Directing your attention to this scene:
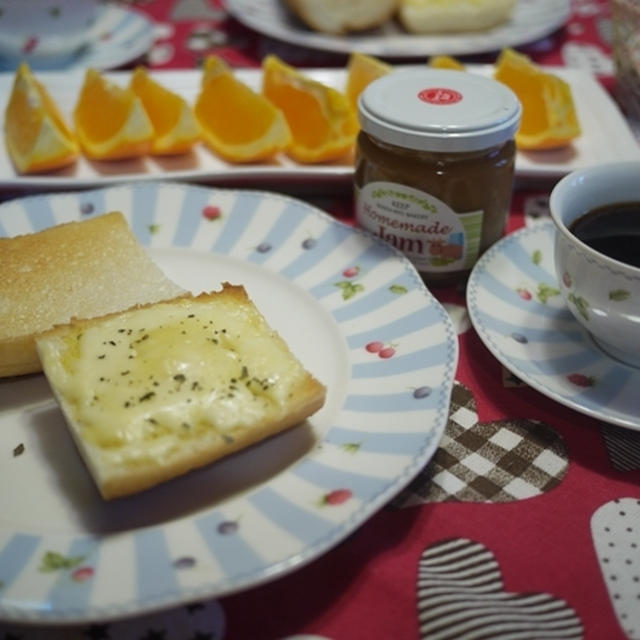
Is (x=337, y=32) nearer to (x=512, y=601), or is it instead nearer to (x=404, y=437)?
(x=404, y=437)

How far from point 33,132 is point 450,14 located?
142 cm

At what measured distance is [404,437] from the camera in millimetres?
1132

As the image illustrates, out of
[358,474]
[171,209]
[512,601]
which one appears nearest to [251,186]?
[171,209]

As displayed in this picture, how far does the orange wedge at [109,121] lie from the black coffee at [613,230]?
3.45 feet

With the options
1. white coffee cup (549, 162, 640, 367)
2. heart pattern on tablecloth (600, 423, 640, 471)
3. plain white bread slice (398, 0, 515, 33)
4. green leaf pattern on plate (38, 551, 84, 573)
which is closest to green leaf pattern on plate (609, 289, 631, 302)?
white coffee cup (549, 162, 640, 367)

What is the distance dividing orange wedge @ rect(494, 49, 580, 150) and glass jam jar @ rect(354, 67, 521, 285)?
374 mm

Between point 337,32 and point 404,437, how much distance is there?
5.82 feet

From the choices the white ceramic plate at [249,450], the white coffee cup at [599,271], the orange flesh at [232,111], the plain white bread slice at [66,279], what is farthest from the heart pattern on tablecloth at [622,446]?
the orange flesh at [232,111]

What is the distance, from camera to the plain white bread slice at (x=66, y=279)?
1320mm

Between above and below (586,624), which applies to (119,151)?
above

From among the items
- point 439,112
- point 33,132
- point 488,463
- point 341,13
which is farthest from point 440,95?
point 341,13

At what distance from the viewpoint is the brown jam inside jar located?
145 centimetres

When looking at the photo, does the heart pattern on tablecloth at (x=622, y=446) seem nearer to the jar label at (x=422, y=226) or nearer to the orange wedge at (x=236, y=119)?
the jar label at (x=422, y=226)

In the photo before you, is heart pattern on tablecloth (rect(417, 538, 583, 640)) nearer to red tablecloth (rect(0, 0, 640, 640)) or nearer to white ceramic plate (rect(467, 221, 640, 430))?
red tablecloth (rect(0, 0, 640, 640))
